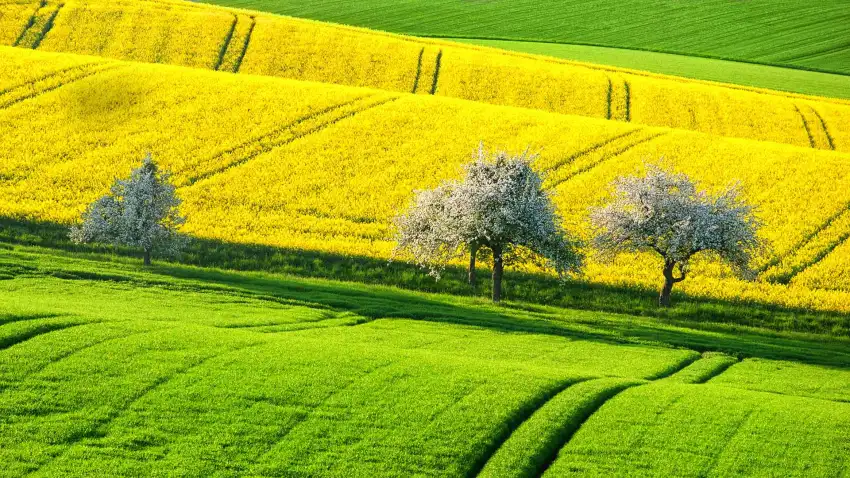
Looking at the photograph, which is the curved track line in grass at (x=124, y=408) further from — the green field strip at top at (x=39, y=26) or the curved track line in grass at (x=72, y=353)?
the green field strip at top at (x=39, y=26)

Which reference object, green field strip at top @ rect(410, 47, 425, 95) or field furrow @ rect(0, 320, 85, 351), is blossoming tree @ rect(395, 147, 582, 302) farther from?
green field strip at top @ rect(410, 47, 425, 95)

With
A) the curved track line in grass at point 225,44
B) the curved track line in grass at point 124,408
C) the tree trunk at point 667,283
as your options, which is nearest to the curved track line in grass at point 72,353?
the curved track line in grass at point 124,408

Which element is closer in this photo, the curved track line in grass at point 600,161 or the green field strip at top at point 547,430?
the green field strip at top at point 547,430

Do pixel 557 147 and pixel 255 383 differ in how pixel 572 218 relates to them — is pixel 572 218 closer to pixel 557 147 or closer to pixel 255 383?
pixel 557 147

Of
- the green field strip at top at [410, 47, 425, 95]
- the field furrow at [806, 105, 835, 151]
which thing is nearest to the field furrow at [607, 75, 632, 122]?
the field furrow at [806, 105, 835, 151]

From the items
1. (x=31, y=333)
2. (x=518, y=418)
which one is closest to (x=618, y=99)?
(x=518, y=418)

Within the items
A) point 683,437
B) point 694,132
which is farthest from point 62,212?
point 694,132
